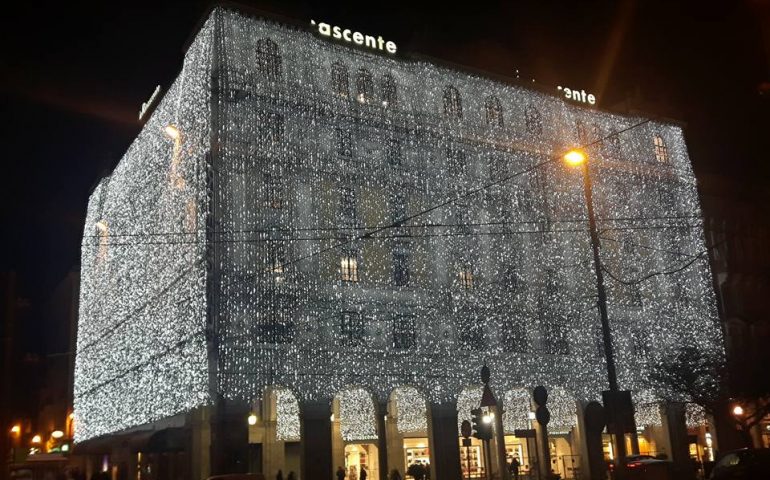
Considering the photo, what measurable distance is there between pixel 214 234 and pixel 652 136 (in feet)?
101

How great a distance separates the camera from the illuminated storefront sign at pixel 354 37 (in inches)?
1531

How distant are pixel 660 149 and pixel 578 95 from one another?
7303mm

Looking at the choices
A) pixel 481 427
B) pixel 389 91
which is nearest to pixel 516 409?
pixel 389 91

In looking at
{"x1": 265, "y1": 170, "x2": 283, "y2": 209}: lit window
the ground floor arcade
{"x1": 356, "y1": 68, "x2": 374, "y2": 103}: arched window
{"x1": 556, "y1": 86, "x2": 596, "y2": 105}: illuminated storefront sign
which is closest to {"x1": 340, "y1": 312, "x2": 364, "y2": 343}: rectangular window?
the ground floor arcade

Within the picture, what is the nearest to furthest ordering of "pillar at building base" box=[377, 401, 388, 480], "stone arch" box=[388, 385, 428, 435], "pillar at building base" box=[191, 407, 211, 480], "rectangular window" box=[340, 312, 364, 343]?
"pillar at building base" box=[191, 407, 211, 480]
"pillar at building base" box=[377, 401, 388, 480]
"rectangular window" box=[340, 312, 364, 343]
"stone arch" box=[388, 385, 428, 435]

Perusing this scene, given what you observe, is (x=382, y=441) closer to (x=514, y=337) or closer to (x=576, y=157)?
(x=514, y=337)

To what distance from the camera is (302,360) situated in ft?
113

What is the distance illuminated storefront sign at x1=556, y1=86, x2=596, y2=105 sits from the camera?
155 feet

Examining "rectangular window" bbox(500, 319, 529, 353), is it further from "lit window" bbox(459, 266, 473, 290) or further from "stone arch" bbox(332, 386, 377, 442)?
"stone arch" bbox(332, 386, 377, 442)

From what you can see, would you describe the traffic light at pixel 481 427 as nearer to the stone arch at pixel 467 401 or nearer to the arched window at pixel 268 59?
the stone arch at pixel 467 401

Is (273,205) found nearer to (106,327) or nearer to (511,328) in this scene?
(511,328)

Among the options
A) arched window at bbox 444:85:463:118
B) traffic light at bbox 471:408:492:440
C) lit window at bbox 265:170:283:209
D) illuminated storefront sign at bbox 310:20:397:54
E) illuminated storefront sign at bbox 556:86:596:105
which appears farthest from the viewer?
illuminated storefront sign at bbox 556:86:596:105

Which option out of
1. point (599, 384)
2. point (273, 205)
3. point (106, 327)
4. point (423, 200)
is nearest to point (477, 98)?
point (423, 200)

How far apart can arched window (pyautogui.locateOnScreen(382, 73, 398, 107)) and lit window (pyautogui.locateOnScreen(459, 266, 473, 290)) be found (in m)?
9.46
